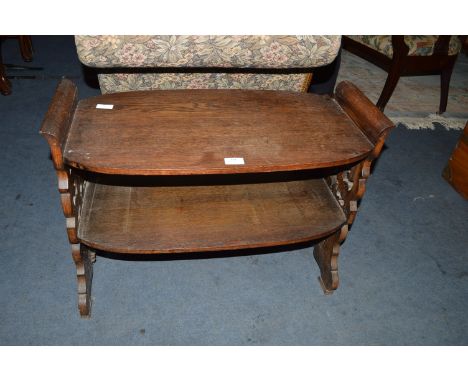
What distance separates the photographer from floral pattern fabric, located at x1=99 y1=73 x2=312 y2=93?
1.75m

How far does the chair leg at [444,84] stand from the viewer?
9.61 feet

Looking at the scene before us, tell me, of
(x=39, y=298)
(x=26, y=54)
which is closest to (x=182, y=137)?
(x=39, y=298)

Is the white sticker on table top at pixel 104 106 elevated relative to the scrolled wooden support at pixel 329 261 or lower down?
elevated

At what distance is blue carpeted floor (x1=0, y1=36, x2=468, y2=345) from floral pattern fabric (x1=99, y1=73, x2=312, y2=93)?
0.71 m

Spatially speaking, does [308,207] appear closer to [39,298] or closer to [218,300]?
[218,300]

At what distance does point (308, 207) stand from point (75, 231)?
0.85 metres

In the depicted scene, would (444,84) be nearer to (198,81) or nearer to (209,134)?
(198,81)

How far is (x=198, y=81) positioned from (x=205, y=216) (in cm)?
73

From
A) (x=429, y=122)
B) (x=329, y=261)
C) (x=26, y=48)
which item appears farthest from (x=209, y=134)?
(x=26, y=48)

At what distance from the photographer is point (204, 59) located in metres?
1.63

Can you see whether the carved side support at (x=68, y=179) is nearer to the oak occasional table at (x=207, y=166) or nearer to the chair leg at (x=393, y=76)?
the oak occasional table at (x=207, y=166)

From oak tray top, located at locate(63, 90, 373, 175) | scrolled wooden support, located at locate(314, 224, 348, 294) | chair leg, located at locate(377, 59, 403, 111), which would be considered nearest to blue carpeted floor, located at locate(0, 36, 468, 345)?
scrolled wooden support, located at locate(314, 224, 348, 294)

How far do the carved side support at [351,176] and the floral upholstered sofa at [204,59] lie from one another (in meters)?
0.26

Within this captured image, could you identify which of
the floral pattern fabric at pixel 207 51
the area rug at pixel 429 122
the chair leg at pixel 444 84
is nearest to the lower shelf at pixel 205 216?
the floral pattern fabric at pixel 207 51
